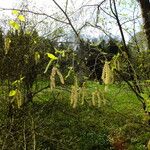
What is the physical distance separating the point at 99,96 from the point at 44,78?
11103 millimetres

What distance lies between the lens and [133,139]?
46.1 ft

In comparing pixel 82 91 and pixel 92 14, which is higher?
pixel 92 14

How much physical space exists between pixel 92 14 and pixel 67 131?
8.35 m

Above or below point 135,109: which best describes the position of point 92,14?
above

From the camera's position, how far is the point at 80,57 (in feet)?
13.5

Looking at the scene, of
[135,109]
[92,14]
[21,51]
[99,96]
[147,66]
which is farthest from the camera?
[135,109]

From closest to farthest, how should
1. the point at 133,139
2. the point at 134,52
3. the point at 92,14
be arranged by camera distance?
the point at 92,14 < the point at 134,52 < the point at 133,139

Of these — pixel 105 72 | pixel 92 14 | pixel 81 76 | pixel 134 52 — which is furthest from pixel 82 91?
pixel 134 52

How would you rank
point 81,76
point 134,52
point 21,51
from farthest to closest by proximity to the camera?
point 134,52 → point 21,51 → point 81,76

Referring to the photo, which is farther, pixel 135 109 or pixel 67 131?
pixel 135 109

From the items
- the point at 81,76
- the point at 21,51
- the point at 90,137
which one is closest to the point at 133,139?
the point at 90,137

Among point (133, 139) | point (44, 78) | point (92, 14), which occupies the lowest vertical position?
point (133, 139)

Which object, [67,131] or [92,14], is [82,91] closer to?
[92,14]

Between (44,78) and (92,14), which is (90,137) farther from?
(92,14)
